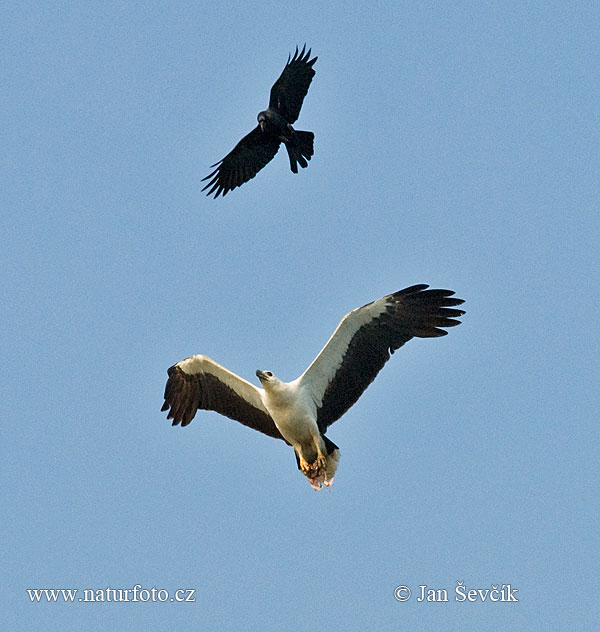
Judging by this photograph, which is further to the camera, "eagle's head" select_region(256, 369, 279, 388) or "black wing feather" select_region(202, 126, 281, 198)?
"black wing feather" select_region(202, 126, 281, 198)

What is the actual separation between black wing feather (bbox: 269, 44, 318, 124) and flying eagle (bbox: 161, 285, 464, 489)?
5632 mm

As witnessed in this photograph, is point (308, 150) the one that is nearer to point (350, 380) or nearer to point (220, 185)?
point (220, 185)

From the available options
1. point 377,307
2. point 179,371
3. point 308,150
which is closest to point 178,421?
point 179,371

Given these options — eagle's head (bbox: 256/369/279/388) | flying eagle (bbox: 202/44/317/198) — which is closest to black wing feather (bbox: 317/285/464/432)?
eagle's head (bbox: 256/369/279/388)

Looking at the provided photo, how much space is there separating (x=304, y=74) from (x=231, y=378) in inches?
239

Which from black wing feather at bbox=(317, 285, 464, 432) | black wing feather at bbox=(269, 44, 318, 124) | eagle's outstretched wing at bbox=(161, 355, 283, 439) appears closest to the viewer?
black wing feather at bbox=(317, 285, 464, 432)

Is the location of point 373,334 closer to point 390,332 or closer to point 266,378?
point 390,332

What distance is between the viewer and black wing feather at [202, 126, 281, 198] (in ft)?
68.8

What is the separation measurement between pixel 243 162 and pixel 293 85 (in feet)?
6.68

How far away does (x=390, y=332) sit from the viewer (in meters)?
15.6

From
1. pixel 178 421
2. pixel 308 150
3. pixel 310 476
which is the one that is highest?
pixel 308 150

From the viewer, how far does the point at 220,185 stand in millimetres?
21531

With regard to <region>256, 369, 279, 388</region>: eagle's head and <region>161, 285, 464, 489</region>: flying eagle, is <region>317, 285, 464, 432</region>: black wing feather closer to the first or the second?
<region>161, 285, 464, 489</region>: flying eagle

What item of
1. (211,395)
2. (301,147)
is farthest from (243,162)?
(211,395)
